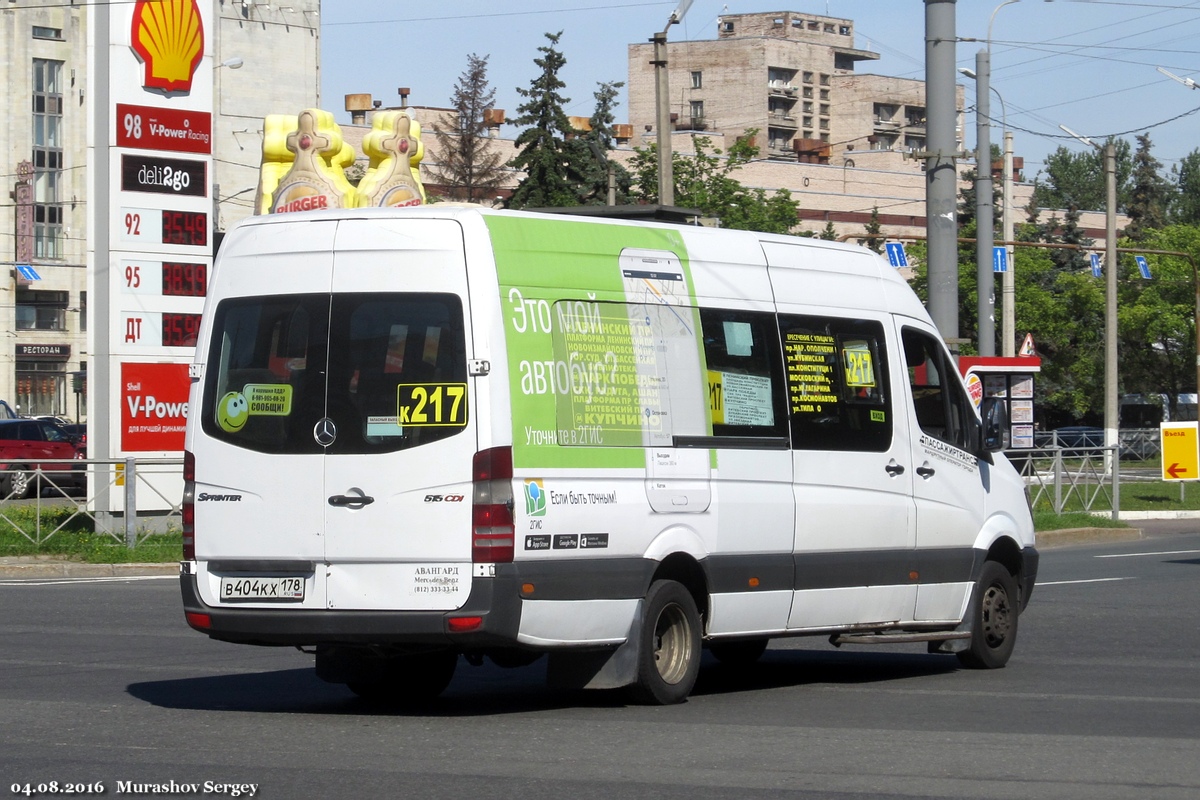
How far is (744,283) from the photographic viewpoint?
10.1 m

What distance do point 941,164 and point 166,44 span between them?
1184 cm

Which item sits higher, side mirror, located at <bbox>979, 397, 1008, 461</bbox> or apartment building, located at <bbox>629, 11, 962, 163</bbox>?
apartment building, located at <bbox>629, 11, 962, 163</bbox>

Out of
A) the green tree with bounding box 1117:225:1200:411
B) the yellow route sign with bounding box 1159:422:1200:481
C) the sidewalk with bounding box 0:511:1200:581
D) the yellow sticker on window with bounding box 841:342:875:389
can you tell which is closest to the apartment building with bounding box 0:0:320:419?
the green tree with bounding box 1117:225:1200:411

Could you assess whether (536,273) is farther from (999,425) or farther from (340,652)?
(999,425)

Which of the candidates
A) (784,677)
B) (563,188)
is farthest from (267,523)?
(563,188)

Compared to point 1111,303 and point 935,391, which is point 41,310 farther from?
point 935,391

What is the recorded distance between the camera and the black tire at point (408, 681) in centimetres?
980

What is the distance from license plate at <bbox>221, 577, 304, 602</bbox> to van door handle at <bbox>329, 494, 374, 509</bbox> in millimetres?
436

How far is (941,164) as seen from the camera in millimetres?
20531

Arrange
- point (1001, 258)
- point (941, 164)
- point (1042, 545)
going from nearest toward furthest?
1. point (941, 164)
2. point (1042, 545)
3. point (1001, 258)

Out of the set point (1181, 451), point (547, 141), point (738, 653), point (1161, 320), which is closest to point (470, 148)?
point (547, 141)

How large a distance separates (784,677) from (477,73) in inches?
2657

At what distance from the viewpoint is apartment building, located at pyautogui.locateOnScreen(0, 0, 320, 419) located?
7750cm

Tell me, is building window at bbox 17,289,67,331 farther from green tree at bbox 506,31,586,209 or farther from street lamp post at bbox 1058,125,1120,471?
street lamp post at bbox 1058,125,1120,471
